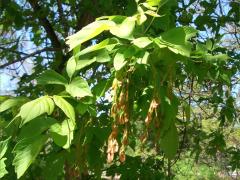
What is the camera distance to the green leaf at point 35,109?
101cm

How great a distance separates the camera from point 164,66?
1199mm

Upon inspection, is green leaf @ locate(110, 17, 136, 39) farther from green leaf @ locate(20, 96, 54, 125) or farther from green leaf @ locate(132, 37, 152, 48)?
green leaf @ locate(20, 96, 54, 125)

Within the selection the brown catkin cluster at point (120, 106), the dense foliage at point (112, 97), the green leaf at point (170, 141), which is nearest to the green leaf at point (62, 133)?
the dense foliage at point (112, 97)

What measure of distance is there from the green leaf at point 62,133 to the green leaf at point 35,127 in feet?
0.06

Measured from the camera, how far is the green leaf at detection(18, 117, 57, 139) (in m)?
1.09

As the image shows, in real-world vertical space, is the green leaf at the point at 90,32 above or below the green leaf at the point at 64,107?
above

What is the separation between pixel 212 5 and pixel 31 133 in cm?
257

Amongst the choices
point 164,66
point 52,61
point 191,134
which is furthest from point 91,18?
point 164,66

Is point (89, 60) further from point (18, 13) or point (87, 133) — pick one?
point (18, 13)

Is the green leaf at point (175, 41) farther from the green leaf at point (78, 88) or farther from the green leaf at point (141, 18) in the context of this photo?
the green leaf at point (78, 88)

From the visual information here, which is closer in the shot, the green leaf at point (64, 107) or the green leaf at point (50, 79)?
the green leaf at point (64, 107)

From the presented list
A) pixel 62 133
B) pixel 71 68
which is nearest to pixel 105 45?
pixel 71 68

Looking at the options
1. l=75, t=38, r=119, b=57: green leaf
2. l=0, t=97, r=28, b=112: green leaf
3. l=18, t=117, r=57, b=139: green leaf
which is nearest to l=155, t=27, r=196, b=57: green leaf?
l=75, t=38, r=119, b=57: green leaf

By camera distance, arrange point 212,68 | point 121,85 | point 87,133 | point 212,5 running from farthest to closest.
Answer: point 212,5
point 212,68
point 87,133
point 121,85
